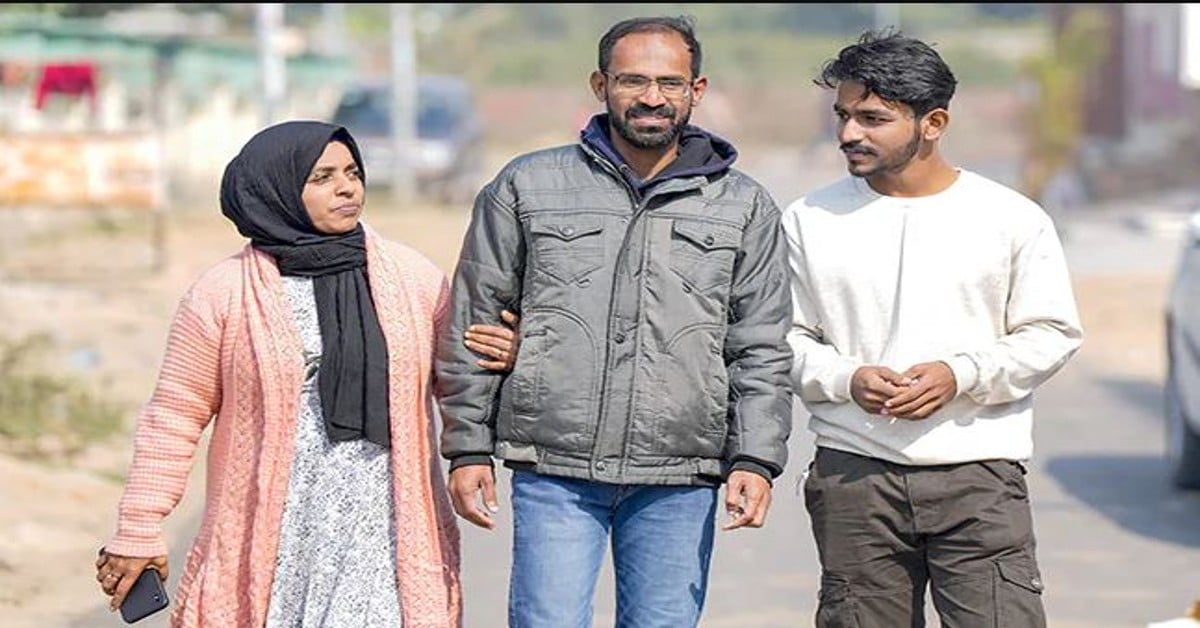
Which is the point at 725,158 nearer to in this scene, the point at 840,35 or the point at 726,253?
the point at 726,253

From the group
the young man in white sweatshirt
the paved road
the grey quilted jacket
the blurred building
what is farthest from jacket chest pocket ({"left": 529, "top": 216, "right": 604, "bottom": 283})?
the blurred building

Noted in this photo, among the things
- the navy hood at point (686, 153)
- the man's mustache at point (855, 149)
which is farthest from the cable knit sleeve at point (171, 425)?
the man's mustache at point (855, 149)

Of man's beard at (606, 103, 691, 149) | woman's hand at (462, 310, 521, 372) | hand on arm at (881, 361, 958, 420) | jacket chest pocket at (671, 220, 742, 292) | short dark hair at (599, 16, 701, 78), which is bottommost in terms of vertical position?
hand on arm at (881, 361, 958, 420)

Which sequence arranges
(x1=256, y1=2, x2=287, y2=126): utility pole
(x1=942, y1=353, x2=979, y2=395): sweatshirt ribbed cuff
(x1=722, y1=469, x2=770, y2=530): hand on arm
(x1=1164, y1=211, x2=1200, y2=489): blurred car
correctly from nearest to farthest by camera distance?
(x1=722, y1=469, x2=770, y2=530): hand on arm → (x1=942, y1=353, x2=979, y2=395): sweatshirt ribbed cuff → (x1=1164, y1=211, x2=1200, y2=489): blurred car → (x1=256, y1=2, x2=287, y2=126): utility pole

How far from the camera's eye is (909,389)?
5.21 metres

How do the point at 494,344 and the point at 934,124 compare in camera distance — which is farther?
the point at 934,124

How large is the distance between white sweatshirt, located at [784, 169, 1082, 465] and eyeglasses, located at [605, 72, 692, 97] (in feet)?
1.41

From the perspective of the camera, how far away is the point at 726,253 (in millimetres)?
5184

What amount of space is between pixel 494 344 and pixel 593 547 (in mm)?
462

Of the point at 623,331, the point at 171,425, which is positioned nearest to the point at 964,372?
the point at 623,331

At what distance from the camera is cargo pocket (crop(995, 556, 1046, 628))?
5281 mm

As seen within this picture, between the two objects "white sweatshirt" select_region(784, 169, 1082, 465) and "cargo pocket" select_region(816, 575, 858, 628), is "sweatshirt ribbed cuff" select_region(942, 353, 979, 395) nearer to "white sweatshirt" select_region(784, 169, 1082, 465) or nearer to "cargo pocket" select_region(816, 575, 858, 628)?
"white sweatshirt" select_region(784, 169, 1082, 465)

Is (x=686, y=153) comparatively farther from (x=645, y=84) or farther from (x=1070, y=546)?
(x=1070, y=546)

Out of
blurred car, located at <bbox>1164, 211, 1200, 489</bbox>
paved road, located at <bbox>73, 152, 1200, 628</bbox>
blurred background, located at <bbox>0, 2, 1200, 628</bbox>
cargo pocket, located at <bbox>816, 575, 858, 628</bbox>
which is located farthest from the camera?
blurred car, located at <bbox>1164, 211, 1200, 489</bbox>
